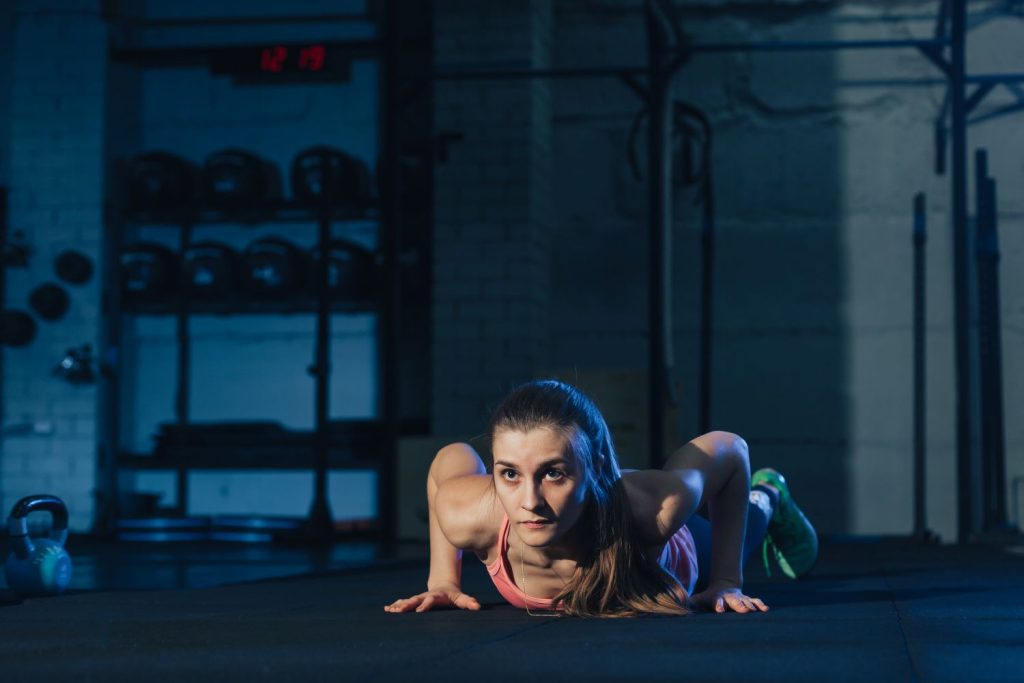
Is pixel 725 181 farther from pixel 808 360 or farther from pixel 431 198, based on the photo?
pixel 431 198

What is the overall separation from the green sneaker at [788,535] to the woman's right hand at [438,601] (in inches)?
43.5

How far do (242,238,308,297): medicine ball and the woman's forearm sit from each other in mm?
4648

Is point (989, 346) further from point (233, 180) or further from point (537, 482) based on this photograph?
point (537, 482)

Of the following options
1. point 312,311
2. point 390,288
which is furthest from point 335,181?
point 390,288

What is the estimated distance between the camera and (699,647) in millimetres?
2193

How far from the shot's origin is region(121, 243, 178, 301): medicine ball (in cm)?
741

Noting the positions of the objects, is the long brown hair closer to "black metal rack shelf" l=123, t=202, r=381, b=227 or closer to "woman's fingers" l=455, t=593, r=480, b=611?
"woman's fingers" l=455, t=593, r=480, b=611

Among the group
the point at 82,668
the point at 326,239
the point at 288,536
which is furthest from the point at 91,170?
the point at 82,668

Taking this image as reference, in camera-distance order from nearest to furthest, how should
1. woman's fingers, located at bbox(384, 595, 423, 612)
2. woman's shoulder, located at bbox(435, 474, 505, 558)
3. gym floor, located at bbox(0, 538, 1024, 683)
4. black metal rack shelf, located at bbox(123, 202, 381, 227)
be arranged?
gym floor, located at bbox(0, 538, 1024, 683) < woman's shoulder, located at bbox(435, 474, 505, 558) < woman's fingers, located at bbox(384, 595, 423, 612) < black metal rack shelf, located at bbox(123, 202, 381, 227)

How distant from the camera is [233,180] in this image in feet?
24.2

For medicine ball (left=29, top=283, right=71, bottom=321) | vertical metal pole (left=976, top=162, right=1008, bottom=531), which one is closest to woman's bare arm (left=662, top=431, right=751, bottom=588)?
vertical metal pole (left=976, top=162, right=1008, bottom=531)

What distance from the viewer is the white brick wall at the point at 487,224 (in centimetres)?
696

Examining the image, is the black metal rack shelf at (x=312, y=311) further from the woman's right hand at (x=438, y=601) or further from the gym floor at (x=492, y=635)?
the woman's right hand at (x=438, y=601)

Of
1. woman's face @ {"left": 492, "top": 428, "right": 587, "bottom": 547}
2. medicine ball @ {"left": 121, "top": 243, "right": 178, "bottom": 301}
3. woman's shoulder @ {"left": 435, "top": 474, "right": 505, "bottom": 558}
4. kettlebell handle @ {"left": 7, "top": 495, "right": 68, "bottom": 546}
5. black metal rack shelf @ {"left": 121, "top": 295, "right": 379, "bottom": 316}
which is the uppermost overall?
medicine ball @ {"left": 121, "top": 243, "right": 178, "bottom": 301}
